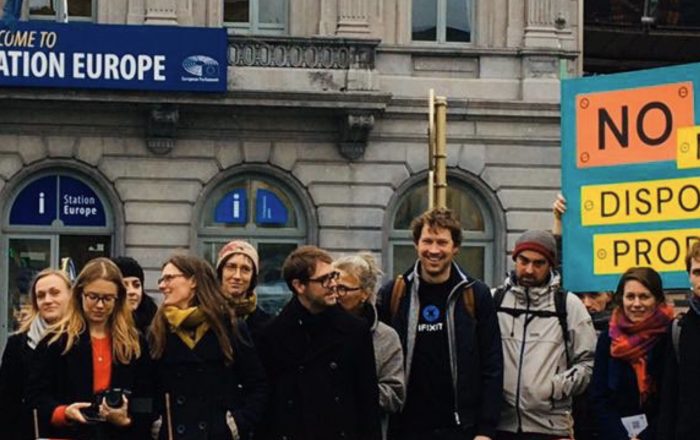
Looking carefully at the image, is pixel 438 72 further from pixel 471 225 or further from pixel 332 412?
pixel 332 412

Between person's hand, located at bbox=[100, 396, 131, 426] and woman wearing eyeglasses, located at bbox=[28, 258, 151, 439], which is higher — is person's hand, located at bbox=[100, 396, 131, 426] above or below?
below

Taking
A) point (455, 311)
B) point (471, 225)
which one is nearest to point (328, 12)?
point (471, 225)

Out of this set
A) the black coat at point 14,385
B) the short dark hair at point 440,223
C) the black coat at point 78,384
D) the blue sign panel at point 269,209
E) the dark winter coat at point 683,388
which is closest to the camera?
the dark winter coat at point 683,388

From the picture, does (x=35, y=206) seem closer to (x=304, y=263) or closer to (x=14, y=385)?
(x=14, y=385)

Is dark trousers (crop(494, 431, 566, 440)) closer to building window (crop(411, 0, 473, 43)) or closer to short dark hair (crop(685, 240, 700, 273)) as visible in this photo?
short dark hair (crop(685, 240, 700, 273))

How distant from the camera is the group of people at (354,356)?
10.3 metres

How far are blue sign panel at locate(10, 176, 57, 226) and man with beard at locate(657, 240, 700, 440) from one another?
67.6ft

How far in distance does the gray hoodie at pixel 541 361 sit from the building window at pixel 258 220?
63.1 feet

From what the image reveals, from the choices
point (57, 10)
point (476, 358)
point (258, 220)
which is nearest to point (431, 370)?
point (476, 358)

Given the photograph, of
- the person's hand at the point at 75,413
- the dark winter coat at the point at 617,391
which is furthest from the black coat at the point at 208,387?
the dark winter coat at the point at 617,391

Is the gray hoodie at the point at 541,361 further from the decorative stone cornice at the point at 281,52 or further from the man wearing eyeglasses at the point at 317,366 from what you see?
the decorative stone cornice at the point at 281,52

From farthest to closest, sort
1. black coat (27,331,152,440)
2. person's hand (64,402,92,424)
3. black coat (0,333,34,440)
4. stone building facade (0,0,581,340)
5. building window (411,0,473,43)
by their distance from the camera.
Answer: building window (411,0,473,43), stone building facade (0,0,581,340), black coat (0,333,34,440), black coat (27,331,152,440), person's hand (64,402,92,424)

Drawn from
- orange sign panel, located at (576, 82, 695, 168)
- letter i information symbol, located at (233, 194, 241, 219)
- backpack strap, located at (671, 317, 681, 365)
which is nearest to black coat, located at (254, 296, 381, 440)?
backpack strap, located at (671, 317, 681, 365)

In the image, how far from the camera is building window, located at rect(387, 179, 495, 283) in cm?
3080
